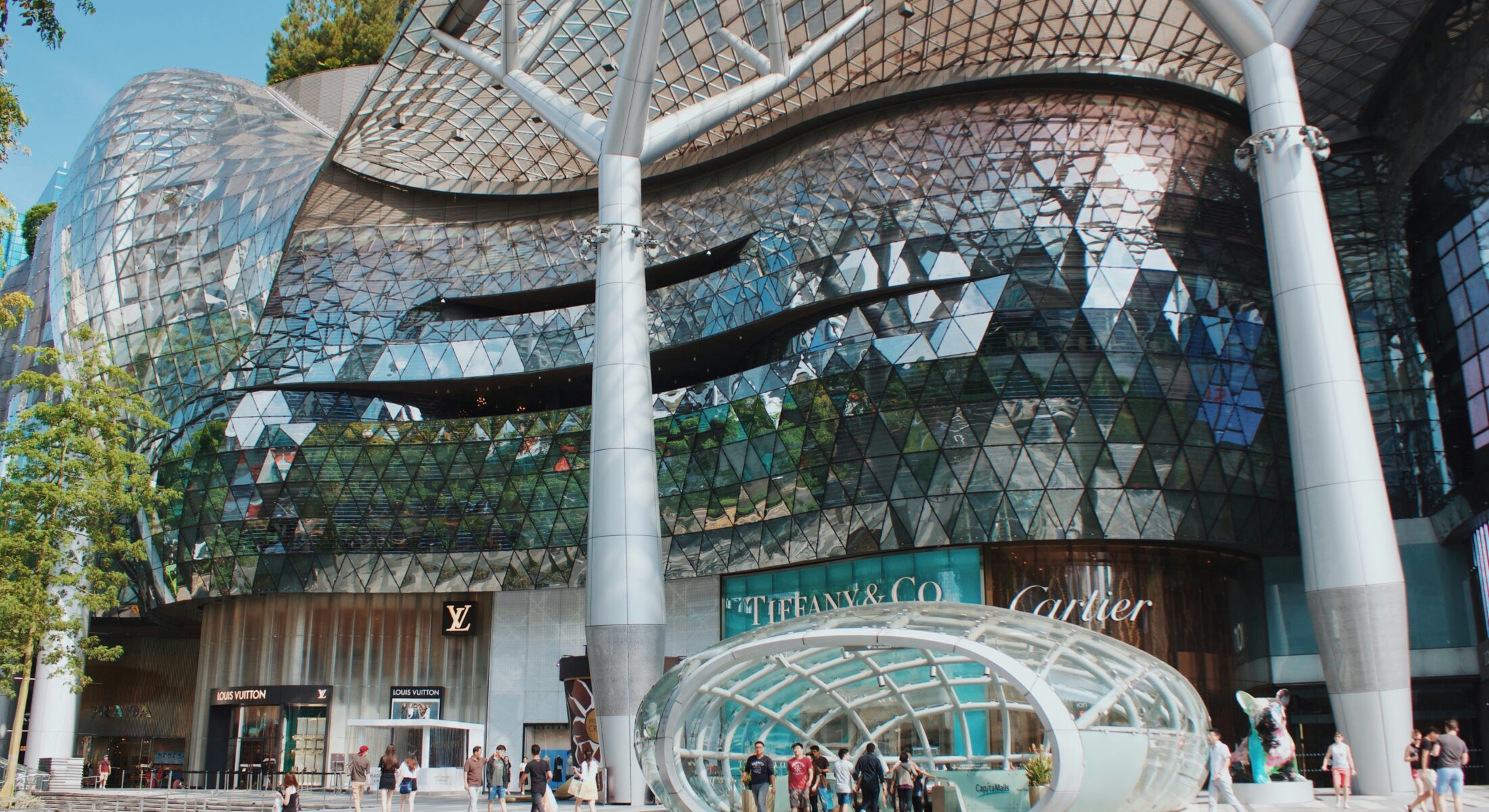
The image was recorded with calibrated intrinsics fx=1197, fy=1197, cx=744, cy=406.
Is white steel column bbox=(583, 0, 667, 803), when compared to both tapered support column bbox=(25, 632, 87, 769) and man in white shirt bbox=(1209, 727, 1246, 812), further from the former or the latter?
tapered support column bbox=(25, 632, 87, 769)

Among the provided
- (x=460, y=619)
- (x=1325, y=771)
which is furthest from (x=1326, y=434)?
(x=460, y=619)

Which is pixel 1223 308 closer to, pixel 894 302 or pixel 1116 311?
pixel 1116 311

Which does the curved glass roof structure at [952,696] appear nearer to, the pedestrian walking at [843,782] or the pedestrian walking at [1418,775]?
the pedestrian walking at [843,782]

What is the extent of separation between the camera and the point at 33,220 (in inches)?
2721

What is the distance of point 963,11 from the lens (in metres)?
40.2

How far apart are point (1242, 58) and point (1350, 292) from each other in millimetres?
13368

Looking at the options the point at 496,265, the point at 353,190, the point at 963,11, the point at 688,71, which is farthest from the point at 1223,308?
the point at 353,190

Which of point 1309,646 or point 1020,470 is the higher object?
point 1020,470

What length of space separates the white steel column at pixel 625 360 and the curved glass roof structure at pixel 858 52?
12.2ft

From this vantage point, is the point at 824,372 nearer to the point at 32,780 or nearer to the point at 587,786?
the point at 587,786

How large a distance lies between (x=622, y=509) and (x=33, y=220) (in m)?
56.7

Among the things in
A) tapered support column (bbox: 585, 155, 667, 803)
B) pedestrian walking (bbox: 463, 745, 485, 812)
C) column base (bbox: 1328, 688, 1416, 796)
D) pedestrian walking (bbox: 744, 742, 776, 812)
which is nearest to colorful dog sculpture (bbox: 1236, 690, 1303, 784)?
column base (bbox: 1328, 688, 1416, 796)

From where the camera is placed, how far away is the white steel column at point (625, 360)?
28.5 metres

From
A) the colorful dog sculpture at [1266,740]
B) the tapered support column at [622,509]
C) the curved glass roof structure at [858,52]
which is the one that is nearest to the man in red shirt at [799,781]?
the colorful dog sculpture at [1266,740]
